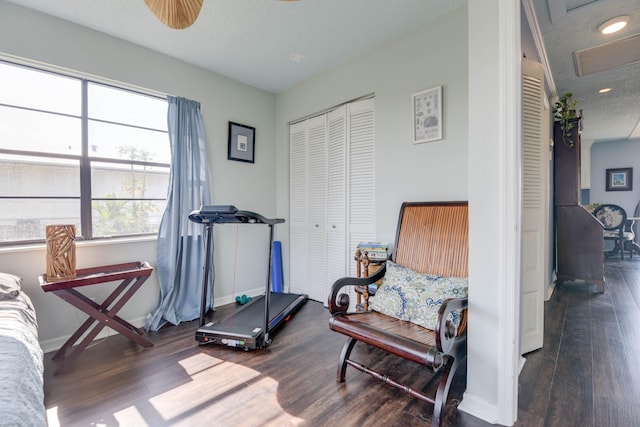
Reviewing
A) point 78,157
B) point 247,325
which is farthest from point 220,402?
point 78,157

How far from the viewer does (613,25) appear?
8.27 feet

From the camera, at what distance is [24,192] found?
7.79 feet

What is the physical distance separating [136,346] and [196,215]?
48.7 inches

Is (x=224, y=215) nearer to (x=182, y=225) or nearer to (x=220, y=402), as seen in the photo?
(x=182, y=225)

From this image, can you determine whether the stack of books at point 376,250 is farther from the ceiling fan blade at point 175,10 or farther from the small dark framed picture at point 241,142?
the ceiling fan blade at point 175,10

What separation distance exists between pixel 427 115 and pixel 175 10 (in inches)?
79.5

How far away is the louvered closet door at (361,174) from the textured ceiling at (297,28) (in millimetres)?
658

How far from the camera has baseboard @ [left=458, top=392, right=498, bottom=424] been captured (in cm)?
154

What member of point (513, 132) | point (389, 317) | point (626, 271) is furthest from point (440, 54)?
point (626, 271)

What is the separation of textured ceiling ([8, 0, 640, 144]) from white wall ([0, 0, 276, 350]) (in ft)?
0.44

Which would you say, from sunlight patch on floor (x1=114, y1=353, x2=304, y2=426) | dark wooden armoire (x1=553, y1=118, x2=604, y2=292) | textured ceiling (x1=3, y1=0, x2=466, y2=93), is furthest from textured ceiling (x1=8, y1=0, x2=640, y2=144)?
sunlight patch on floor (x1=114, y1=353, x2=304, y2=426)

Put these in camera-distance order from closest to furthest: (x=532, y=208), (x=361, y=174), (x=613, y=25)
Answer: (x=532, y=208) → (x=613, y=25) → (x=361, y=174)

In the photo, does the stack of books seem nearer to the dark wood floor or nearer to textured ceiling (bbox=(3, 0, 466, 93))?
the dark wood floor

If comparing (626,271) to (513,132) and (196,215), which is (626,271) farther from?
(196,215)
